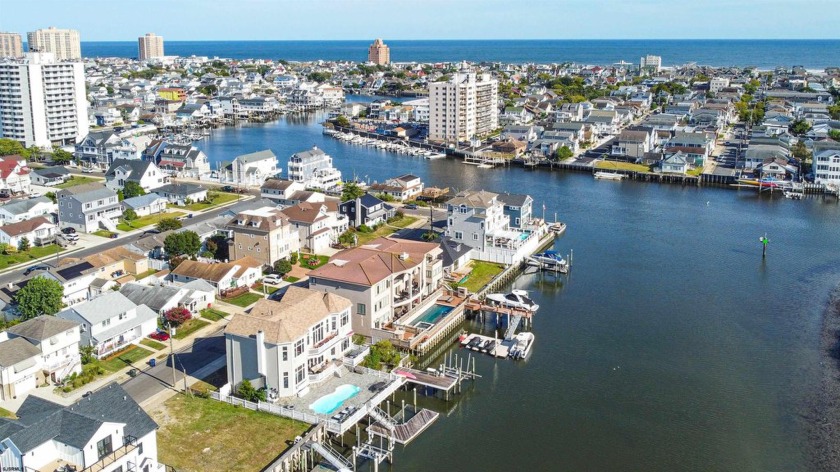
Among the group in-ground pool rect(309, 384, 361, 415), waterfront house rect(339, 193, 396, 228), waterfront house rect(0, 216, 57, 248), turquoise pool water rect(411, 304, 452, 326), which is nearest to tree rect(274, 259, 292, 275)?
turquoise pool water rect(411, 304, 452, 326)

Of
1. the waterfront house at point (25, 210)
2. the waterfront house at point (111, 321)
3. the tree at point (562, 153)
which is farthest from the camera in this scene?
the tree at point (562, 153)

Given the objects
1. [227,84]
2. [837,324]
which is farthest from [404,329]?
[227,84]

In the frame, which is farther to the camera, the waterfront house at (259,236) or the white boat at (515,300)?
the waterfront house at (259,236)

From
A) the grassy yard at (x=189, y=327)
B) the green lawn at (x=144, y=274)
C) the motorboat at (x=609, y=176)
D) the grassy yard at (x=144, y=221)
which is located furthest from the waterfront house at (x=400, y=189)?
the grassy yard at (x=189, y=327)

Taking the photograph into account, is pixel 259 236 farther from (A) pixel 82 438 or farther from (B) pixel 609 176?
(B) pixel 609 176

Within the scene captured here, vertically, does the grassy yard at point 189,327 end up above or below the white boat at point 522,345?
above

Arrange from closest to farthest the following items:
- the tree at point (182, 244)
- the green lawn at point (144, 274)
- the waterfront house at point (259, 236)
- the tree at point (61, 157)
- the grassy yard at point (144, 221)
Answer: the green lawn at point (144, 274) < the waterfront house at point (259, 236) < the tree at point (182, 244) < the grassy yard at point (144, 221) < the tree at point (61, 157)

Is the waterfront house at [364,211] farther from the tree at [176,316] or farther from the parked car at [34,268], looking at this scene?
the parked car at [34,268]
